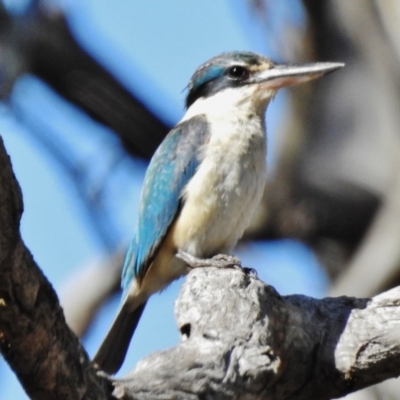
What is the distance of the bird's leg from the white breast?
0.05m

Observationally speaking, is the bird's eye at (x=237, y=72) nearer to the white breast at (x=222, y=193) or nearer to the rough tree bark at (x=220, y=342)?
the white breast at (x=222, y=193)

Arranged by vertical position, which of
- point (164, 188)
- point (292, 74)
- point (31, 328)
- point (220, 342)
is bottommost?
point (31, 328)

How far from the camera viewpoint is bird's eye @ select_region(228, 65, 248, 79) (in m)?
6.25

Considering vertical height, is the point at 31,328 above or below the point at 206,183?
below

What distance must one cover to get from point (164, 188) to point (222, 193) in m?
0.50

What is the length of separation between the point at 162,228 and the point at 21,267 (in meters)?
2.77

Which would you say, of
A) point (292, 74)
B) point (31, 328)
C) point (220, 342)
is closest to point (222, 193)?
point (292, 74)

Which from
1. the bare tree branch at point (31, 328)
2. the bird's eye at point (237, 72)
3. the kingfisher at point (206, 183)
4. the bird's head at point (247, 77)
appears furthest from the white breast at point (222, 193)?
the bare tree branch at point (31, 328)

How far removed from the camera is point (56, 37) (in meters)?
6.91

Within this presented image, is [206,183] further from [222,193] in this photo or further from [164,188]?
[164,188]

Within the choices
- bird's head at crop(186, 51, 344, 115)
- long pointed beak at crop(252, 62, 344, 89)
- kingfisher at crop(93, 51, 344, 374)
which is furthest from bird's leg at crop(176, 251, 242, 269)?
long pointed beak at crop(252, 62, 344, 89)

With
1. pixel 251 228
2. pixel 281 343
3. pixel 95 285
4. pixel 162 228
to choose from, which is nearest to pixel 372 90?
pixel 251 228

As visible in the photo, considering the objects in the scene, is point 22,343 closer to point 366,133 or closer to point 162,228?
point 162,228

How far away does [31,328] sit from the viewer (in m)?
3.14
